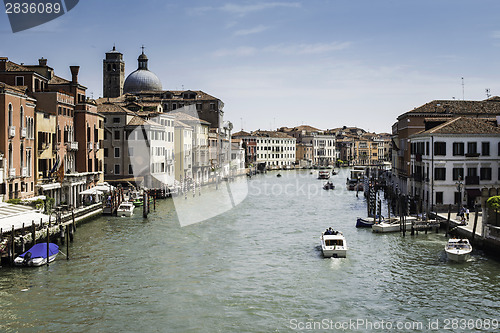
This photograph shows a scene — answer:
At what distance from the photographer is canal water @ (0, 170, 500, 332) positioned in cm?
1261

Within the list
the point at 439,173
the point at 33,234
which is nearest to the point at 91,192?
the point at 33,234

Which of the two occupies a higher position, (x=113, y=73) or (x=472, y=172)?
(x=113, y=73)

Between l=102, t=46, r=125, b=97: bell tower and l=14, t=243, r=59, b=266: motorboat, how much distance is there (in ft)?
210

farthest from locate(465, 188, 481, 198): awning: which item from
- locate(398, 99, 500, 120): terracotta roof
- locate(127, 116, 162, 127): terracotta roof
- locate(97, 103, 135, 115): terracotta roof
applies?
locate(97, 103, 135, 115): terracotta roof

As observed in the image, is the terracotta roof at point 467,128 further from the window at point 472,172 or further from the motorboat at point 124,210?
the motorboat at point 124,210

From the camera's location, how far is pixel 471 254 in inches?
732

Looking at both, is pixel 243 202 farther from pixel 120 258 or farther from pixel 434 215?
pixel 120 258

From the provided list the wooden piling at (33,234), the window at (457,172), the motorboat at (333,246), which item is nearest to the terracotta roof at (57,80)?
the wooden piling at (33,234)

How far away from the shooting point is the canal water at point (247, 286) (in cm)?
1261

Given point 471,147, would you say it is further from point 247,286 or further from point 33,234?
point 33,234

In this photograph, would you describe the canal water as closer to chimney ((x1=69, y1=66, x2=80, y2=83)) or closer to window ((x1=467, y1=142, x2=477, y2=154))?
window ((x1=467, y1=142, x2=477, y2=154))

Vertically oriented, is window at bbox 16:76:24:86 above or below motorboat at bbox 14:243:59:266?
above

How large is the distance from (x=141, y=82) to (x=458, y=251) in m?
61.4

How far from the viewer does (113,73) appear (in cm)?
7894
